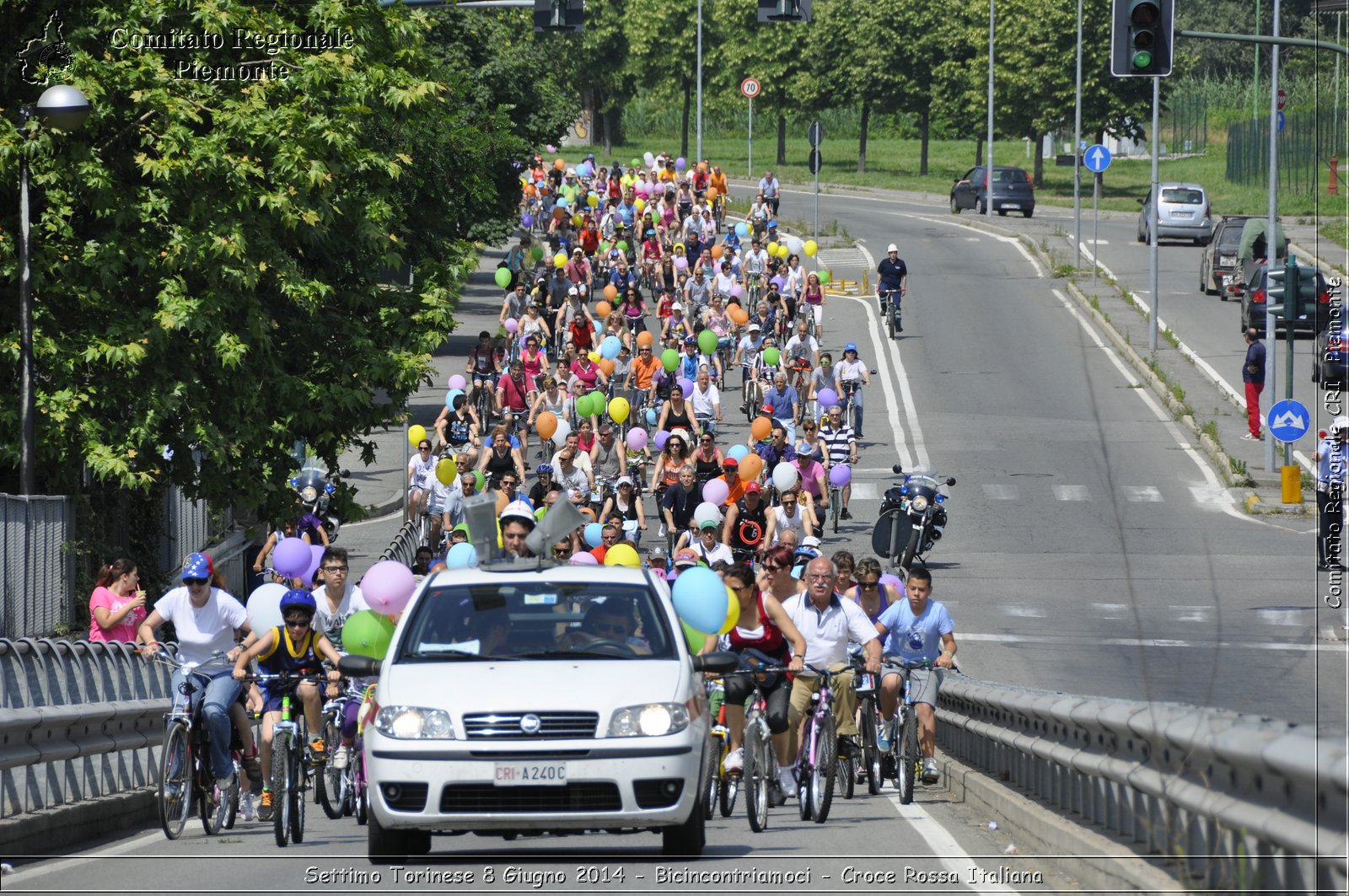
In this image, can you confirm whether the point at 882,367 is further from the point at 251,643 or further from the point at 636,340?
the point at 251,643

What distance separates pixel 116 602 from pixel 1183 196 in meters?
51.3

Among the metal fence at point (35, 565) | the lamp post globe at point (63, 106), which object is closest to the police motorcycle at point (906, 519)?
the metal fence at point (35, 565)

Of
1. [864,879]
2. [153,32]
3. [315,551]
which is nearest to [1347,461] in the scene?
[315,551]

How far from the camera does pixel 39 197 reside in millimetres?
21766

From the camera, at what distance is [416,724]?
380 inches

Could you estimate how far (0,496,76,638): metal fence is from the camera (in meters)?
18.4

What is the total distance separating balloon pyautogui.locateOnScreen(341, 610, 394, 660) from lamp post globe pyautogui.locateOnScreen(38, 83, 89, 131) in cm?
674

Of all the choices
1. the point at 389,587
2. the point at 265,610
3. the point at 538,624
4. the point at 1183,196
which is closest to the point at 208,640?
the point at 265,610

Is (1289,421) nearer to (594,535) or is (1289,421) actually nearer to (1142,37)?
(1142,37)

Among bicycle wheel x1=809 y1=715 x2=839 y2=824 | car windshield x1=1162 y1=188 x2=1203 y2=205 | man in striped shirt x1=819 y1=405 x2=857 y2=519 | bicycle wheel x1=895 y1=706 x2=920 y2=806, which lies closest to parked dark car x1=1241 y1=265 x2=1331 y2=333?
man in striped shirt x1=819 y1=405 x2=857 y2=519

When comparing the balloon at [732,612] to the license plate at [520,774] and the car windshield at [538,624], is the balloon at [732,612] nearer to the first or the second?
the car windshield at [538,624]

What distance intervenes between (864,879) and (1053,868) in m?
1.10

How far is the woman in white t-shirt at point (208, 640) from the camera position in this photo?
12.5 metres

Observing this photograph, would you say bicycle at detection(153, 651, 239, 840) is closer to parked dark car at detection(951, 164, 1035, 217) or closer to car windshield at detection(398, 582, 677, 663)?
car windshield at detection(398, 582, 677, 663)
